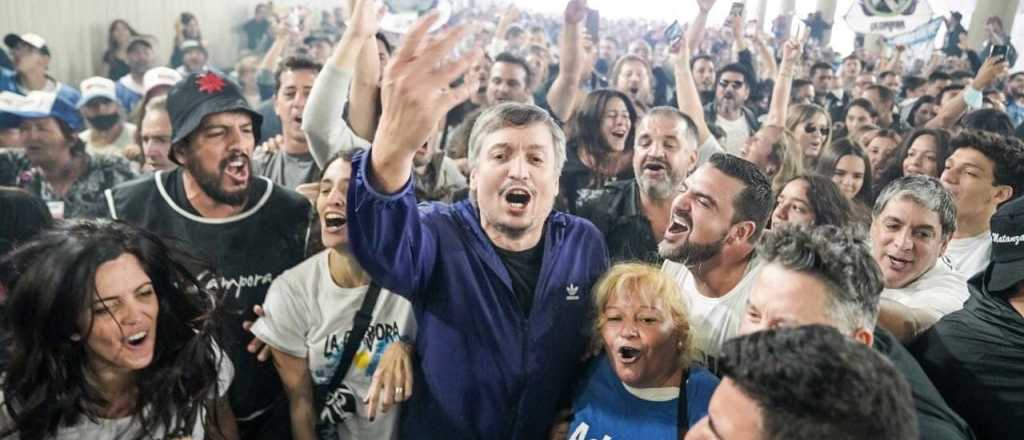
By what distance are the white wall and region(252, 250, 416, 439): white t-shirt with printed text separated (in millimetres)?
4078

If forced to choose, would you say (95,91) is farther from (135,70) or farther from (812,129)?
(812,129)

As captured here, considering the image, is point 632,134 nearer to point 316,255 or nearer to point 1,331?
point 316,255

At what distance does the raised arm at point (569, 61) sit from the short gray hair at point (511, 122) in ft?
7.31

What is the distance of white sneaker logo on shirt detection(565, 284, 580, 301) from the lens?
159 cm

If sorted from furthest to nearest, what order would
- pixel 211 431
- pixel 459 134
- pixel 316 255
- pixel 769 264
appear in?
pixel 459 134, pixel 316 255, pixel 211 431, pixel 769 264

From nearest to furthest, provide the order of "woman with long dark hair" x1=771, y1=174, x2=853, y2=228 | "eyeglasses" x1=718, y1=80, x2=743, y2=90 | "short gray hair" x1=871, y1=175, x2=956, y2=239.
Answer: "short gray hair" x1=871, y1=175, x2=956, y2=239 < "woman with long dark hair" x1=771, y1=174, x2=853, y2=228 < "eyeglasses" x1=718, y1=80, x2=743, y2=90

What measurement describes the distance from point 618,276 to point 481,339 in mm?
394

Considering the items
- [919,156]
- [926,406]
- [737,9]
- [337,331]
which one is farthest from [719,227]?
[737,9]

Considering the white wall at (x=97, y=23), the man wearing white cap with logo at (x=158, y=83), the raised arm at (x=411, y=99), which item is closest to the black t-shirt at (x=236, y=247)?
the raised arm at (x=411, y=99)

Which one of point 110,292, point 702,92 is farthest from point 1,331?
point 702,92

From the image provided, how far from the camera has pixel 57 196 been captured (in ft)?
11.5

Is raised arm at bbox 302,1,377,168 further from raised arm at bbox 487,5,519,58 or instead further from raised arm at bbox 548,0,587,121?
raised arm at bbox 487,5,519,58

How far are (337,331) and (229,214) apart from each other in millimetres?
675

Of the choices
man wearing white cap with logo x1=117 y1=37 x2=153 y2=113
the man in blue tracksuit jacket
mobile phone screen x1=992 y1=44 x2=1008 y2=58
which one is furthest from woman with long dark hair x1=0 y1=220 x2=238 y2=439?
mobile phone screen x1=992 y1=44 x2=1008 y2=58
